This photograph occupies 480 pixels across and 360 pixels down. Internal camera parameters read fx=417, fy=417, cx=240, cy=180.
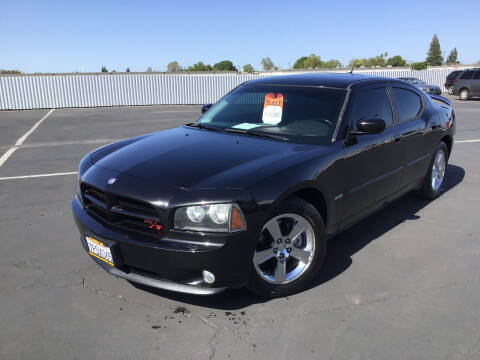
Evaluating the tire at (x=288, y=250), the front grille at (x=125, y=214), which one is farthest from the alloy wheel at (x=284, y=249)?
the front grille at (x=125, y=214)

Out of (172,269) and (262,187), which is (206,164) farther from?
(172,269)

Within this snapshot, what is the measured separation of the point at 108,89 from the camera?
84.1ft

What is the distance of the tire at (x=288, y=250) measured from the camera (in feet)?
9.70

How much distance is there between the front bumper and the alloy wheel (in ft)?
0.74

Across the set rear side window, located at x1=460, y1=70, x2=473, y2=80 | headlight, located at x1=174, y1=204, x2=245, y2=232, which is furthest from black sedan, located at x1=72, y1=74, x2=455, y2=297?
rear side window, located at x1=460, y1=70, x2=473, y2=80

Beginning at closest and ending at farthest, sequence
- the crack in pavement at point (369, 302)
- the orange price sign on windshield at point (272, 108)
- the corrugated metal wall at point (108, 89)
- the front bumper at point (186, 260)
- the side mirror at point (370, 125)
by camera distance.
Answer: the front bumper at point (186, 260) → the crack in pavement at point (369, 302) → the side mirror at point (370, 125) → the orange price sign on windshield at point (272, 108) → the corrugated metal wall at point (108, 89)

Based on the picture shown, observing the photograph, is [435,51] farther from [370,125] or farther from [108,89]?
[370,125]

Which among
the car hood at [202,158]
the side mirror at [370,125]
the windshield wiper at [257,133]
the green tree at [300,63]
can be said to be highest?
the side mirror at [370,125]

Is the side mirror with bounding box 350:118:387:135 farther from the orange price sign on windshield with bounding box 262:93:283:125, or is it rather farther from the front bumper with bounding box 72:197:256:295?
the front bumper with bounding box 72:197:256:295

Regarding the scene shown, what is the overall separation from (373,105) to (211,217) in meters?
2.30

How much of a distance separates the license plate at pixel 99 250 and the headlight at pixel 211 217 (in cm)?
60

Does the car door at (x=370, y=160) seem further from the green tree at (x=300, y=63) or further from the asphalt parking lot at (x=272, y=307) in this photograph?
the green tree at (x=300, y=63)

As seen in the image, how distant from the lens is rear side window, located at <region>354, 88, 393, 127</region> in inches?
154

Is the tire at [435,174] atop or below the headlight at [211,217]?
below
